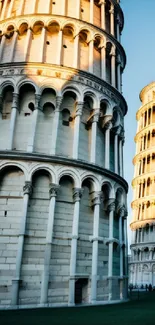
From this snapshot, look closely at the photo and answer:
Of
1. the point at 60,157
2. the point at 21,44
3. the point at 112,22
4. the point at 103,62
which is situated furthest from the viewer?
the point at 112,22

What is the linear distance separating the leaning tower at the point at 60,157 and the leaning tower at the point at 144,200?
33.2 meters

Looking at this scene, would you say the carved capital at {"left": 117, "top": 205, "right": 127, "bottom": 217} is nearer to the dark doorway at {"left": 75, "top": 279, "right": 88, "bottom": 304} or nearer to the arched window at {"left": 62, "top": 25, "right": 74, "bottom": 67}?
the dark doorway at {"left": 75, "top": 279, "right": 88, "bottom": 304}

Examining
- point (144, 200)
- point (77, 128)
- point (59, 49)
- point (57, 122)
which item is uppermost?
point (59, 49)

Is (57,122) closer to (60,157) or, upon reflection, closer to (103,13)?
(60,157)

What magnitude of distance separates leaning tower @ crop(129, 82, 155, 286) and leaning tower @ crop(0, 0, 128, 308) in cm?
3322

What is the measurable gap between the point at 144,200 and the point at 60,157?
39.9 metres

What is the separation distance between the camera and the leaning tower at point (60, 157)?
50.8ft

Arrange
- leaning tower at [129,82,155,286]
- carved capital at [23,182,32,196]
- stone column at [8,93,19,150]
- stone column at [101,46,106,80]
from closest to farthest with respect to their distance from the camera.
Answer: carved capital at [23,182,32,196], stone column at [8,93,19,150], stone column at [101,46,106,80], leaning tower at [129,82,155,286]

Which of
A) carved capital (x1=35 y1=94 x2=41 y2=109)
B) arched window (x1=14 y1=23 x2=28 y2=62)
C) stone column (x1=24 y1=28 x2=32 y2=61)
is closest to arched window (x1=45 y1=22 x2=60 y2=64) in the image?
stone column (x1=24 y1=28 x2=32 y2=61)

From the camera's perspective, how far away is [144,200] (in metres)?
54.6

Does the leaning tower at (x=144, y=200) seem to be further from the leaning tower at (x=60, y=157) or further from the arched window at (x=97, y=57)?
the arched window at (x=97, y=57)

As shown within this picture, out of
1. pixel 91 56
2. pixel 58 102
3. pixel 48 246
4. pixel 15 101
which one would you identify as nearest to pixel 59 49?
pixel 91 56

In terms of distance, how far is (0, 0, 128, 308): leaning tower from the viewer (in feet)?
50.8

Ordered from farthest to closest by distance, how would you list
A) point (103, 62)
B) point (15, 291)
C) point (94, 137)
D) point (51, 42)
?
point (103, 62), point (51, 42), point (94, 137), point (15, 291)
